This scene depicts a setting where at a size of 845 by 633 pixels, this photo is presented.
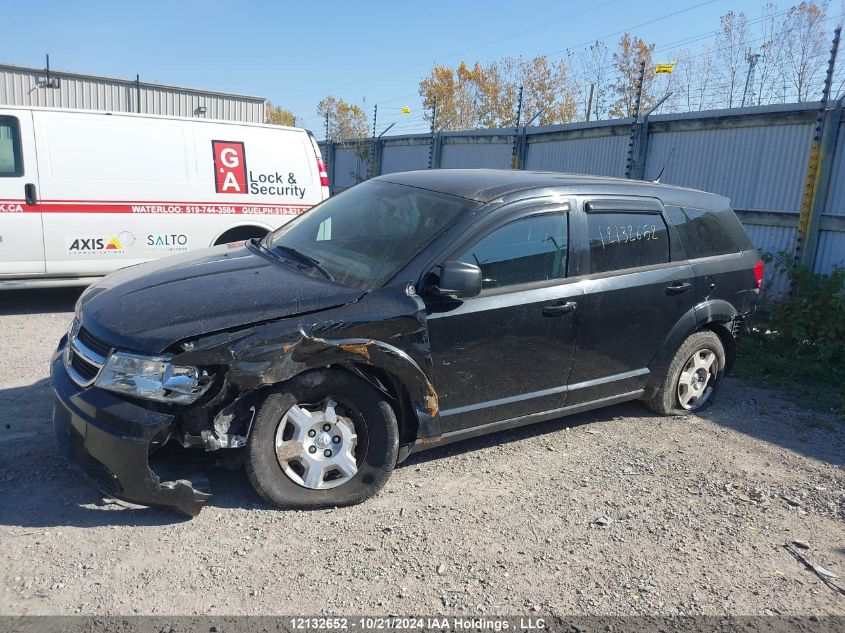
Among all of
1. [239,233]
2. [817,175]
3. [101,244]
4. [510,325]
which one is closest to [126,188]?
[101,244]

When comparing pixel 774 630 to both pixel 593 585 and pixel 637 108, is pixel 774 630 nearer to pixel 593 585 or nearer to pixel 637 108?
pixel 593 585

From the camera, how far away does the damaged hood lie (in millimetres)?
3336

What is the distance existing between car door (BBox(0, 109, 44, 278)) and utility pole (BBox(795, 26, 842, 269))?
8.59 metres

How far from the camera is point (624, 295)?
15.2 ft

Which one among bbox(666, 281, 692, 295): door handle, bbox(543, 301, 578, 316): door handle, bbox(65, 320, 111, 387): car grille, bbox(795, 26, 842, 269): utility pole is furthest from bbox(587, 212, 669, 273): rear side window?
bbox(795, 26, 842, 269): utility pole

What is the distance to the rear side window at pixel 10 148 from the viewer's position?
7105 mm

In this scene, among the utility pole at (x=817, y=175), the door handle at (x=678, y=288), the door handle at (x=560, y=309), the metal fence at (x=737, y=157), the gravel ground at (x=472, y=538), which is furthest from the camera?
the metal fence at (x=737, y=157)

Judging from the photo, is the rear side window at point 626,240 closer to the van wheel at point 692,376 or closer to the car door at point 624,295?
the car door at point 624,295

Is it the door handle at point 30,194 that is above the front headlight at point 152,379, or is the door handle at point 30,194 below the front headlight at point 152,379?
above

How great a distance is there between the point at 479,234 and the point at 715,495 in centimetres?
216

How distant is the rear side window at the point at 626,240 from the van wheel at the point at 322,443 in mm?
1852

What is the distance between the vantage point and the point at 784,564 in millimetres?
3527

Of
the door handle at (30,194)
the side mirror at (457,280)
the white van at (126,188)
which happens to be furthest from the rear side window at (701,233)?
the door handle at (30,194)

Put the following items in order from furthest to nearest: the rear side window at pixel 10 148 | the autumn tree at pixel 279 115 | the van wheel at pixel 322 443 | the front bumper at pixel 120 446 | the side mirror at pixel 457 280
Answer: the autumn tree at pixel 279 115, the rear side window at pixel 10 148, the side mirror at pixel 457 280, the van wheel at pixel 322 443, the front bumper at pixel 120 446
